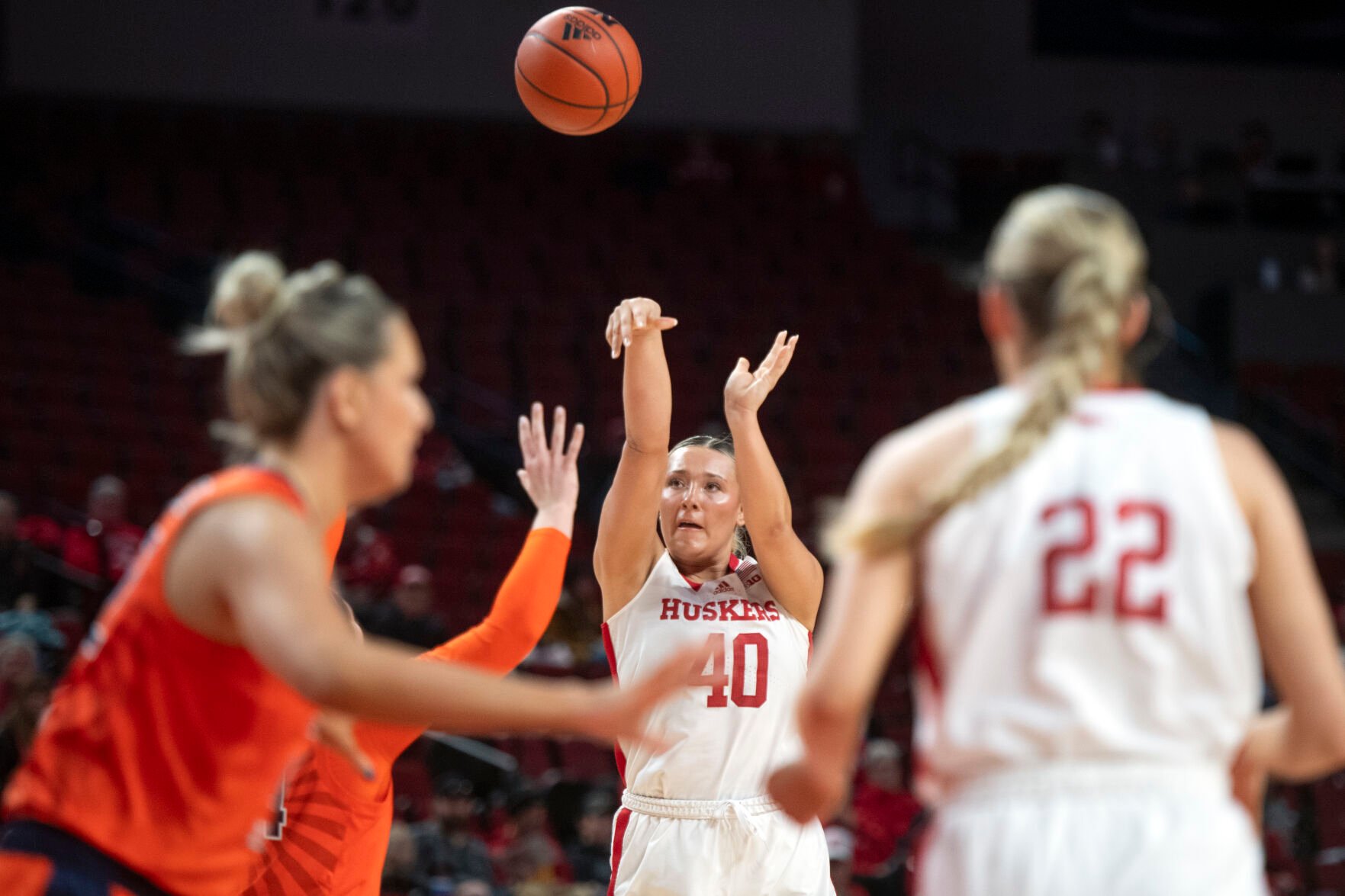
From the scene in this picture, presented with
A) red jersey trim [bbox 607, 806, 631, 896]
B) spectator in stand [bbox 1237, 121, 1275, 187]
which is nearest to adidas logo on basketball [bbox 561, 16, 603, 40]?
red jersey trim [bbox 607, 806, 631, 896]

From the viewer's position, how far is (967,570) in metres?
1.88

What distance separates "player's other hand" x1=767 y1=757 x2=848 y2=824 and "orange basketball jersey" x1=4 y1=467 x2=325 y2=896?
29.5 inches

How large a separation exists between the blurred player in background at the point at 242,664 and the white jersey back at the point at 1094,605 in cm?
43

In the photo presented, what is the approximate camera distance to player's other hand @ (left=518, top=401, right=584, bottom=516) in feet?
10.2

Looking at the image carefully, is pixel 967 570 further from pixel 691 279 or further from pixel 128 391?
pixel 691 279

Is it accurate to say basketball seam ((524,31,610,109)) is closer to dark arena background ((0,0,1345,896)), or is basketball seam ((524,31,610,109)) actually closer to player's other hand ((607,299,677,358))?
player's other hand ((607,299,677,358))

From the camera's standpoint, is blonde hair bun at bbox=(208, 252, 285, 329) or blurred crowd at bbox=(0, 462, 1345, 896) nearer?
blonde hair bun at bbox=(208, 252, 285, 329)

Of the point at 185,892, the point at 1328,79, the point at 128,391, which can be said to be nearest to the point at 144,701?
the point at 185,892

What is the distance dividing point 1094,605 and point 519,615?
1276 millimetres

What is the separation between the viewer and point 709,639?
3629mm

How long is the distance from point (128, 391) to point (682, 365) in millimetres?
4627

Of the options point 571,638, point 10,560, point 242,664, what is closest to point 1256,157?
point 571,638

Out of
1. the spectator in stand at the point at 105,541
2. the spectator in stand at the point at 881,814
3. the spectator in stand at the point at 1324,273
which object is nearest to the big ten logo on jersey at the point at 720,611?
the spectator in stand at the point at 881,814

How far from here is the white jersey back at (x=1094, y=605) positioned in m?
1.83
